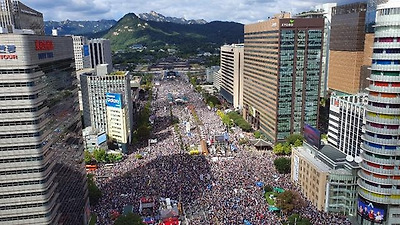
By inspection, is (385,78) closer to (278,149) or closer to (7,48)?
(278,149)

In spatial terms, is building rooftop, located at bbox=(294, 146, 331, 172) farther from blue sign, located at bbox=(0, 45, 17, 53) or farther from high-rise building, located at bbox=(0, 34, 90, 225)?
blue sign, located at bbox=(0, 45, 17, 53)

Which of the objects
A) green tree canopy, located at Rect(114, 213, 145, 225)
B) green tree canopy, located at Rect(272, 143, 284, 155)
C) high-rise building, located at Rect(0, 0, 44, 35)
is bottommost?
green tree canopy, located at Rect(272, 143, 284, 155)

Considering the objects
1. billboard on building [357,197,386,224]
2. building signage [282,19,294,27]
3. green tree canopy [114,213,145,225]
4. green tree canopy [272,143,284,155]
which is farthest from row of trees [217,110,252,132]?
green tree canopy [114,213,145,225]

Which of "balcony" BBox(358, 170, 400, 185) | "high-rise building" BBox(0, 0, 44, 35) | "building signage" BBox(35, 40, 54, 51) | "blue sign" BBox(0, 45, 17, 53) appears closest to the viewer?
"blue sign" BBox(0, 45, 17, 53)

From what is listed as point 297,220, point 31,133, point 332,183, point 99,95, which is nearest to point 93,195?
point 31,133

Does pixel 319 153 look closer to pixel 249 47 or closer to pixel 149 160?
pixel 149 160

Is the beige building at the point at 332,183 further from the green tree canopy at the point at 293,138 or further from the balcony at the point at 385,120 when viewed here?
the green tree canopy at the point at 293,138

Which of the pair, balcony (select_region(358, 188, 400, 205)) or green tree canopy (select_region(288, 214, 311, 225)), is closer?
green tree canopy (select_region(288, 214, 311, 225))
